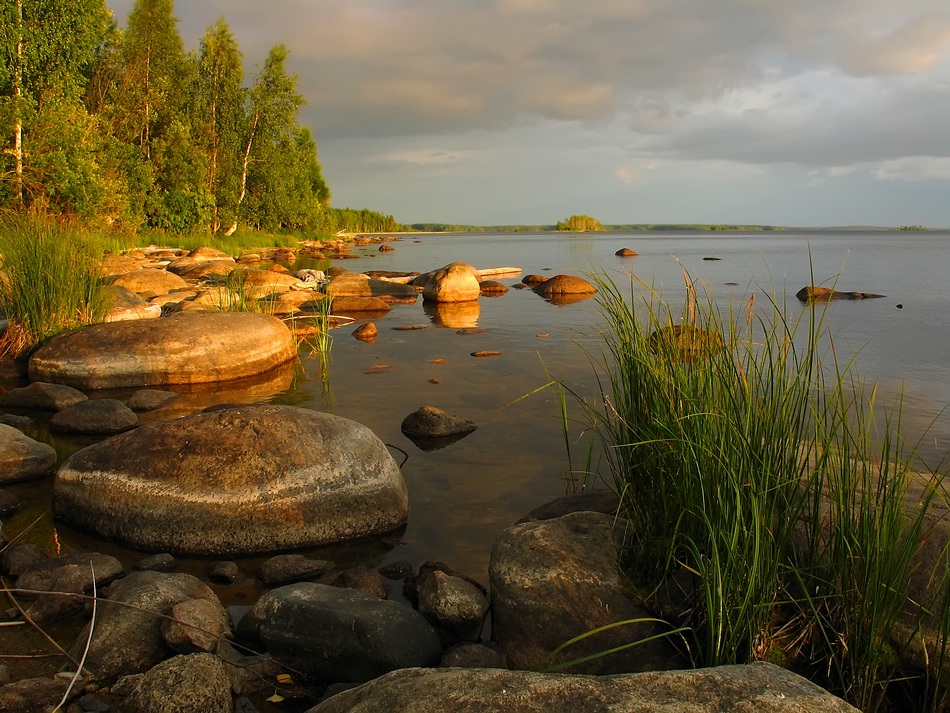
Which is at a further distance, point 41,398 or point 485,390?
point 485,390

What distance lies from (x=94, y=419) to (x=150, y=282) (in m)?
11.0

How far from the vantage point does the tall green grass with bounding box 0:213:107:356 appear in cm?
1024

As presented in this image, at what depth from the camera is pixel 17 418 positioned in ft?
26.4

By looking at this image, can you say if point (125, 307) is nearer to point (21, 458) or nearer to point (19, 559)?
point (21, 458)

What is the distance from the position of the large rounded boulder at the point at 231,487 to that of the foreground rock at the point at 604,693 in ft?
9.17

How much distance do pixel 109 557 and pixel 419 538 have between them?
2132 millimetres

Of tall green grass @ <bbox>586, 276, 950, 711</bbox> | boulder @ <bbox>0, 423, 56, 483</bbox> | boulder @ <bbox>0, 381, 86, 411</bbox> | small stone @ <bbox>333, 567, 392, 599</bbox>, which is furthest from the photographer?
boulder @ <bbox>0, 381, 86, 411</bbox>

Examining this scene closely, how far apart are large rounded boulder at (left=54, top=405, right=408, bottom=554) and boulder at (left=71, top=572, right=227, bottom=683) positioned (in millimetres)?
919

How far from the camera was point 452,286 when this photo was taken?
21.6m

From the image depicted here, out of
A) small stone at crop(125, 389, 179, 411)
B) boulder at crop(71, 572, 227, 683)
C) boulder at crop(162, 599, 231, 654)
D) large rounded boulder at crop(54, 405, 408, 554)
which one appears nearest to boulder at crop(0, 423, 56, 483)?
large rounded boulder at crop(54, 405, 408, 554)

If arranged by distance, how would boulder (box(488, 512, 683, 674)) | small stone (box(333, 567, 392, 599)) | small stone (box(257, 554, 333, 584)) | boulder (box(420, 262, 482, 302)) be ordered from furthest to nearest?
boulder (box(420, 262, 482, 302)), small stone (box(257, 554, 333, 584)), small stone (box(333, 567, 392, 599)), boulder (box(488, 512, 683, 674))

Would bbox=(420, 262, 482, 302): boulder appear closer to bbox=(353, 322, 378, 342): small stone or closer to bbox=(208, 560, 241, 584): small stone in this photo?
bbox=(353, 322, 378, 342): small stone

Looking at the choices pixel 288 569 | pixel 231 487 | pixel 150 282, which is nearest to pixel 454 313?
pixel 150 282

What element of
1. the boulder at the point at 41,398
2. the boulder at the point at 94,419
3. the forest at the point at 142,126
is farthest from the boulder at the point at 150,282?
the boulder at the point at 94,419
